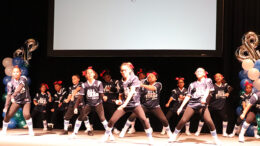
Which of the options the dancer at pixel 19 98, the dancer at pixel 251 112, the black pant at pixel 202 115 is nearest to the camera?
the black pant at pixel 202 115

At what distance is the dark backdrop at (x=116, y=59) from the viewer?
9.28 meters

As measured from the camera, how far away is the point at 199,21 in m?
8.87

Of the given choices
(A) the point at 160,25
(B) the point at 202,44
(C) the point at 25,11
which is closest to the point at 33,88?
(C) the point at 25,11

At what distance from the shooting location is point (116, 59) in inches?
401

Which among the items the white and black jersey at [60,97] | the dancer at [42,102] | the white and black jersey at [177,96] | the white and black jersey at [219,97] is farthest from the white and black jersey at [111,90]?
the white and black jersey at [219,97]

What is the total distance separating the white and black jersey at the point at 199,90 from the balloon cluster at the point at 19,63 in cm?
488

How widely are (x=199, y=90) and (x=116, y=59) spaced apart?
11.3ft

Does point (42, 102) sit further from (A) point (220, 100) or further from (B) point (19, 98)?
(A) point (220, 100)

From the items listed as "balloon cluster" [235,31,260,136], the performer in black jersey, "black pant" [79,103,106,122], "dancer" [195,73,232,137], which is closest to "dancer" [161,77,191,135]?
"dancer" [195,73,232,137]

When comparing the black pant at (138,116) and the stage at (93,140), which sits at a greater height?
the black pant at (138,116)

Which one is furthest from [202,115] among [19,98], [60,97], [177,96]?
[60,97]

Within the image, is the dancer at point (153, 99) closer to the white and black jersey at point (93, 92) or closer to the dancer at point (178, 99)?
the white and black jersey at point (93, 92)

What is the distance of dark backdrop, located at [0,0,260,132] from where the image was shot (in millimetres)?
9281

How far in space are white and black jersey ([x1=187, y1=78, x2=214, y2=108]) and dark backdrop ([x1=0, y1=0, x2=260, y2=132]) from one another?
2.22m
